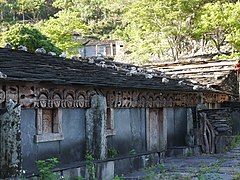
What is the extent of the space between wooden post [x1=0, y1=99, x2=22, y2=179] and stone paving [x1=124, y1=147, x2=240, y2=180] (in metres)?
3.06

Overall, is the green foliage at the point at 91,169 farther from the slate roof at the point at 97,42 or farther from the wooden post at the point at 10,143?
the slate roof at the point at 97,42

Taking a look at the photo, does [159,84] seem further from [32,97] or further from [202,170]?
[32,97]

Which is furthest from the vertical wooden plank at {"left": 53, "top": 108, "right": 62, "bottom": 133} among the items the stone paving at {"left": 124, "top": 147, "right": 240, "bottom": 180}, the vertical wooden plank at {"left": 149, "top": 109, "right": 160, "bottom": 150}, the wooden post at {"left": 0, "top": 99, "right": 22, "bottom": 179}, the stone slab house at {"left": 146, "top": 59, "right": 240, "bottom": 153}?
the stone slab house at {"left": 146, "top": 59, "right": 240, "bottom": 153}

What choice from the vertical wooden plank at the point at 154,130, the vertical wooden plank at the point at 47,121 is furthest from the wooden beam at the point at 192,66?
the vertical wooden plank at the point at 47,121

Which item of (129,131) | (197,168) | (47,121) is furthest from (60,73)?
(197,168)

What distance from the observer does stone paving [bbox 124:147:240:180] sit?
11.2m

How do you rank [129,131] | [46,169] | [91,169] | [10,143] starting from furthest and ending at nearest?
[129,131], [91,169], [46,169], [10,143]

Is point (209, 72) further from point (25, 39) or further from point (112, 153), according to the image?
point (112, 153)

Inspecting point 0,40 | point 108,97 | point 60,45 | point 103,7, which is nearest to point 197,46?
point 60,45

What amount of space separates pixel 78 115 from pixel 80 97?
0.44 metres

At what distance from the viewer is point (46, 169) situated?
9453 millimetres

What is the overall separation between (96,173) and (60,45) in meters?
23.5

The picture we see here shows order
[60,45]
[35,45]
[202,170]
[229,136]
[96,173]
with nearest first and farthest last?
[96,173]
[202,170]
[229,136]
[35,45]
[60,45]

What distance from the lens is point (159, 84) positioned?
15.4 meters
